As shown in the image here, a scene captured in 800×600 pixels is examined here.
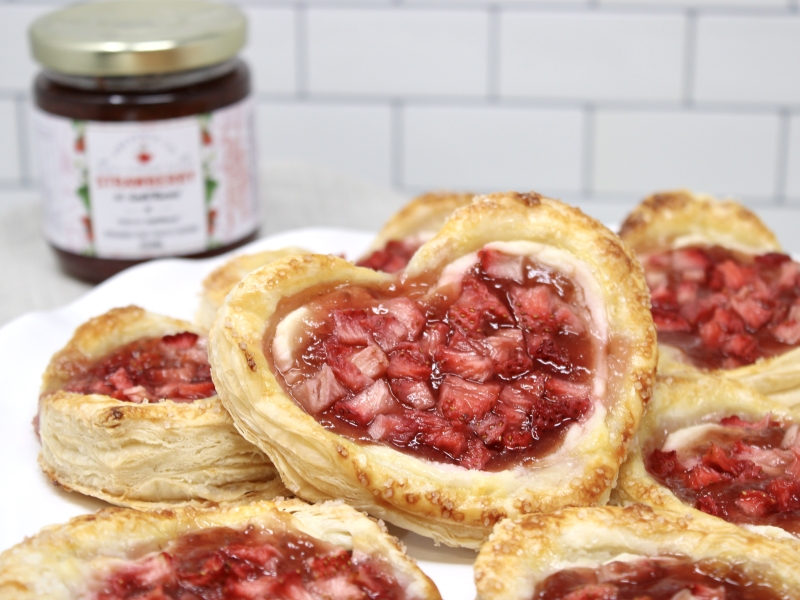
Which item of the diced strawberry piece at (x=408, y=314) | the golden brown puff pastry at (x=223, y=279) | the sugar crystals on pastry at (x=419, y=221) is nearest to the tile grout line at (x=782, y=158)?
the sugar crystals on pastry at (x=419, y=221)

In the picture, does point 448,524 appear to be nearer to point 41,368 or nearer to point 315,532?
point 315,532

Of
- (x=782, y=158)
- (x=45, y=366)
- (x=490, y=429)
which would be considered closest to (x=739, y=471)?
(x=490, y=429)

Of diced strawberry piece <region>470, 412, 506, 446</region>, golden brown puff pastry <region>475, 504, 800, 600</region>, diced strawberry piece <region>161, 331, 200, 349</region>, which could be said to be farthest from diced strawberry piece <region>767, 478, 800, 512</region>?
diced strawberry piece <region>161, 331, 200, 349</region>

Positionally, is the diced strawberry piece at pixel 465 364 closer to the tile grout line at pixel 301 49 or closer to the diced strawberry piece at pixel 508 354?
the diced strawberry piece at pixel 508 354

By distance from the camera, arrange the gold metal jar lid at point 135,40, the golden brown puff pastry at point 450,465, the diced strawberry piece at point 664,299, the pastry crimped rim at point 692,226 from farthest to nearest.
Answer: the gold metal jar lid at point 135,40 < the pastry crimped rim at point 692,226 < the diced strawberry piece at point 664,299 < the golden brown puff pastry at point 450,465

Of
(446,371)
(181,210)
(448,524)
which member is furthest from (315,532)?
(181,210)

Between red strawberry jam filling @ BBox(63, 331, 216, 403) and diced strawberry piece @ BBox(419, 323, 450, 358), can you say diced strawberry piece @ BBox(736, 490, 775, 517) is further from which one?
red strawberry jam filling @ BBox(63, 331, 216, 403)
